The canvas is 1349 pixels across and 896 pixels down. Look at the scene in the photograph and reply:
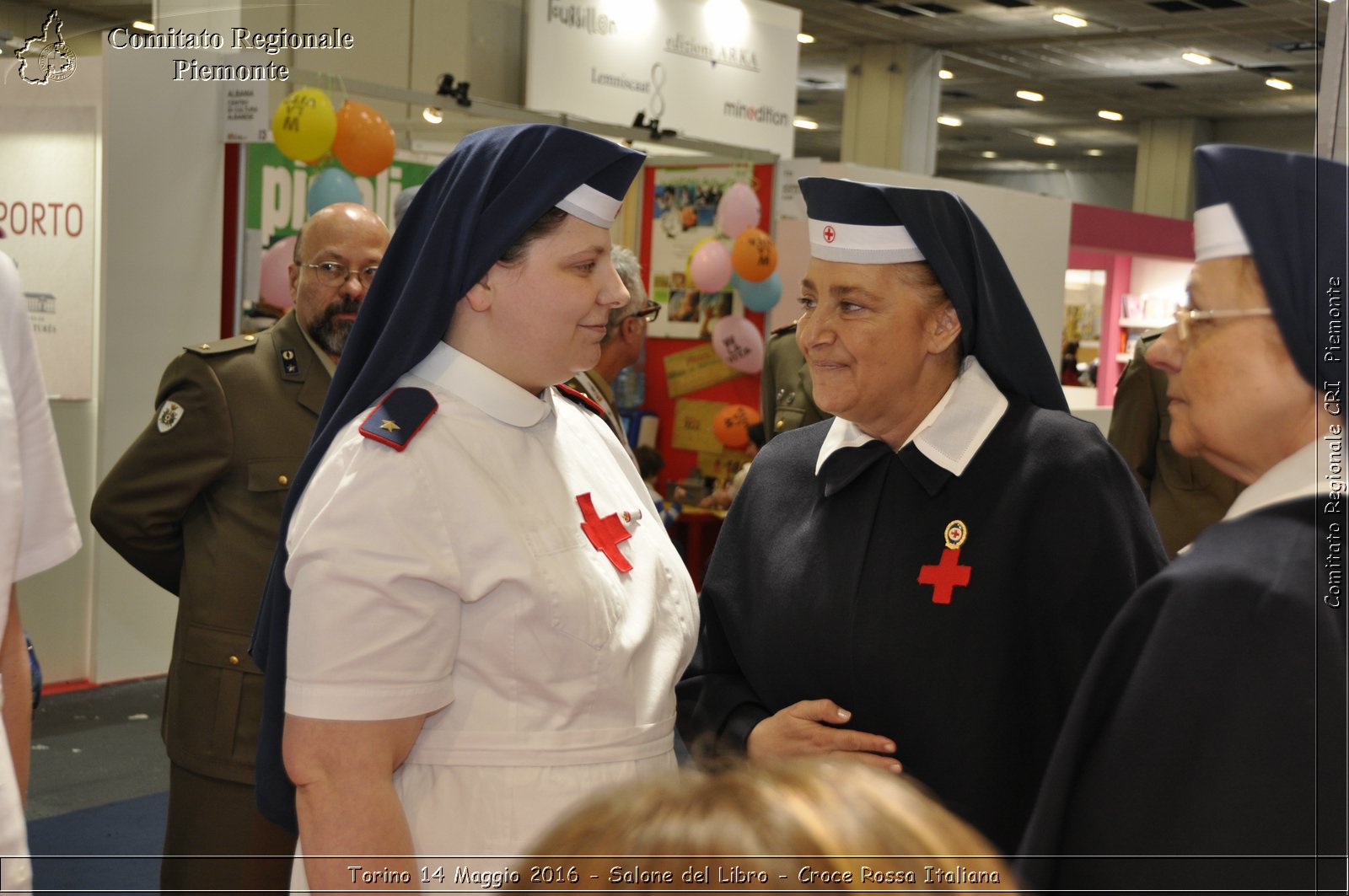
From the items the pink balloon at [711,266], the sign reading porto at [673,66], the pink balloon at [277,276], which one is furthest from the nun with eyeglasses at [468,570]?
the sign reading porto at [673,66]

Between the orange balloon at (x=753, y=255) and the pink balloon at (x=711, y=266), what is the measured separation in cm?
10

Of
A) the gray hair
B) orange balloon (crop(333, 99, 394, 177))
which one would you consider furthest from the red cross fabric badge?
orange balloon (crop(333, 99, 394, 177))

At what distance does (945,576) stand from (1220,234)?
0.71m

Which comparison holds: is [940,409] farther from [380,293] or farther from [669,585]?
[380,293]

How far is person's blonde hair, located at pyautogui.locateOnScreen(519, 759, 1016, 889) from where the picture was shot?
62cm

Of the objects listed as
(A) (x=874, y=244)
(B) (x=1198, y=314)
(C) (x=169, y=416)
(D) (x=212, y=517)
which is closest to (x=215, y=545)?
(D) (x=212, y=517)

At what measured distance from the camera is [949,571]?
1.85 meters

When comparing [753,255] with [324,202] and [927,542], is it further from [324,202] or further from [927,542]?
[927,542]

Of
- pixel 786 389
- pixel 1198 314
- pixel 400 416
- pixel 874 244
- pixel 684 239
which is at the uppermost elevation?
pixel 684 239

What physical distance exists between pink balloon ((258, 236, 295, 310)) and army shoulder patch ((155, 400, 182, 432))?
7.92 ft

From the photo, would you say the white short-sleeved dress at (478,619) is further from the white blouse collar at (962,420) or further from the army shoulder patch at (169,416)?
the army shoulder patch at (169,416)

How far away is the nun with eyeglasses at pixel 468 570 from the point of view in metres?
1.49

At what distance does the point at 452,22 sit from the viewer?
7.66 metres

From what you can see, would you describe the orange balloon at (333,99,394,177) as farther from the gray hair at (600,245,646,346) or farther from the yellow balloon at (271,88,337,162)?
the gray hair at (600,245,646,346)
